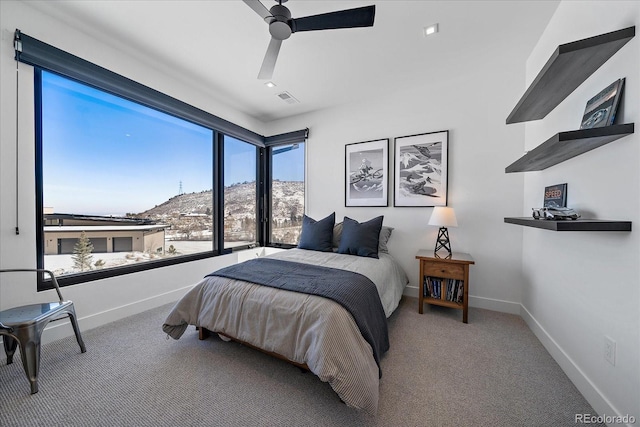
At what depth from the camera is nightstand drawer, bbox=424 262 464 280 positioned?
7.86 ft

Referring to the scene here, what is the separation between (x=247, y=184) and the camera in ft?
13.5

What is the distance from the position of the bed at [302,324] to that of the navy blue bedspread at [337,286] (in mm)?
26

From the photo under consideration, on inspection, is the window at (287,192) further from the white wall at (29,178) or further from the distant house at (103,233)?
the white wall at (29,178)

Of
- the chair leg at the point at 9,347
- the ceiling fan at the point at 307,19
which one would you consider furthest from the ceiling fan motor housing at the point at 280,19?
the chair leg at the point at 9,347

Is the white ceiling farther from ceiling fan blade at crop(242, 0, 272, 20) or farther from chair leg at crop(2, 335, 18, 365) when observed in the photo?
chair leg at crop(2, 335, 18, 365)

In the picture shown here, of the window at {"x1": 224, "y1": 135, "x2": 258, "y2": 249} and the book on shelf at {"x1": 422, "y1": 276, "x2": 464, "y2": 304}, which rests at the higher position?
the window at {"x1": 224, "y1": 135, "x2": 258, "y2": 249}

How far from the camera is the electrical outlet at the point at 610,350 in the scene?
1.21 metres

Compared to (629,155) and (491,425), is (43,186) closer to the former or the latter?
(491,425)

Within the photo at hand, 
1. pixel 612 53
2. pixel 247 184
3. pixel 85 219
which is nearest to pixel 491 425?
pixel 612 53

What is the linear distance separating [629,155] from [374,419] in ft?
6.39

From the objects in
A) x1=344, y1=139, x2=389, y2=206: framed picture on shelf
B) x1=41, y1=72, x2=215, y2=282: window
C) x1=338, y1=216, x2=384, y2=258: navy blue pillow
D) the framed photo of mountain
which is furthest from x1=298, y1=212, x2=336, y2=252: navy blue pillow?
the framed photo of mountain

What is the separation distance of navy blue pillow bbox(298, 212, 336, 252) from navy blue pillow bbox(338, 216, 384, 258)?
A: 21cm

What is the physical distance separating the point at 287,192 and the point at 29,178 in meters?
2.96

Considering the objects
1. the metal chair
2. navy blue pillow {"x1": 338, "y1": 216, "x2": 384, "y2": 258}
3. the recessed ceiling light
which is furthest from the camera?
navy blue pillow {"x1": 338, "y1": 216, "x2": 384, "y2": 258}
